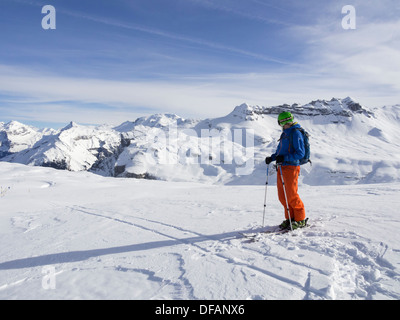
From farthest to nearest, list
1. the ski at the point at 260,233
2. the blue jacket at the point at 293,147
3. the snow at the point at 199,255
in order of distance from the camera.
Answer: the blue jacket at the point at 293,147 → the ski at the point at 260,233 → the snow at the point at 199,255

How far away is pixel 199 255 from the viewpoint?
4.28 metres

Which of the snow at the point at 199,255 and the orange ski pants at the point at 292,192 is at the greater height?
the orange ski pants at the point at 292,192

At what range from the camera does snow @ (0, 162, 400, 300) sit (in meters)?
3.25

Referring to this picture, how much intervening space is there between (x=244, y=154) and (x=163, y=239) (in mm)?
169548

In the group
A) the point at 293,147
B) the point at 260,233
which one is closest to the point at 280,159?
the point at 293,147

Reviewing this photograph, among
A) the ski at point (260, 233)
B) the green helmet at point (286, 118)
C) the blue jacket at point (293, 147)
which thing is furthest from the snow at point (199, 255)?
the green helmet at point (286, 118)

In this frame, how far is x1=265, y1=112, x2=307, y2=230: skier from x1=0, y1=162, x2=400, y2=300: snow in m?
0.33

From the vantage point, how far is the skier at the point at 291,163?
5434mm

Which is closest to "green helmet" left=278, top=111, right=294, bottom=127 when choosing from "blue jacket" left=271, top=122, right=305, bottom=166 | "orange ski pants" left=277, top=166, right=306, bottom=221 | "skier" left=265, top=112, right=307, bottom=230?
"skier" left=265, top=112, right=307, bottom=230

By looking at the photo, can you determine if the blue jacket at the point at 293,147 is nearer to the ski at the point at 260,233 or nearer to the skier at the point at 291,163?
the skier at the point at 291,163

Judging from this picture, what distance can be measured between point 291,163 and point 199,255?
2.66m

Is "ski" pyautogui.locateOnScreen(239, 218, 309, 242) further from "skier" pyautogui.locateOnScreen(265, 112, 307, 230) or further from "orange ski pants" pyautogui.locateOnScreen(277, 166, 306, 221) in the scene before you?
"orange ski pants" pyautogui.locateOnScreen(277, 166, 306, 221)

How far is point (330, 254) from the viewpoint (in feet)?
13.4

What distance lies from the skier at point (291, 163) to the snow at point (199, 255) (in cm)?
33
